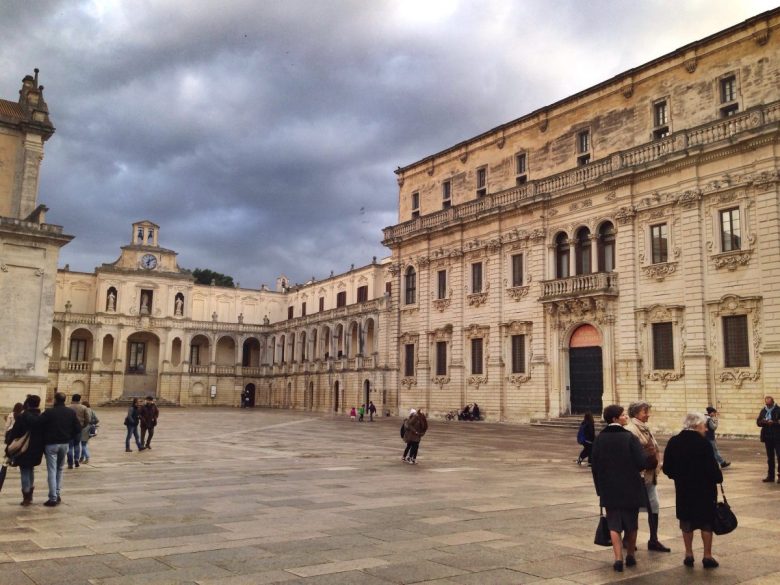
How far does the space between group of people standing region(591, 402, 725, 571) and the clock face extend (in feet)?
229

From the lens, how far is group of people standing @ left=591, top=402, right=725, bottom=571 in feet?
22.7

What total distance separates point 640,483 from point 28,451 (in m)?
8.59

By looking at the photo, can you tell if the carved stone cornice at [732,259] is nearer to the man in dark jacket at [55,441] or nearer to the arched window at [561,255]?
the arched window at [561,255]

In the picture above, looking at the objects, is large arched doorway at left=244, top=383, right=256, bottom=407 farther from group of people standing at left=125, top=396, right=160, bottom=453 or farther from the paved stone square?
the paved stone square

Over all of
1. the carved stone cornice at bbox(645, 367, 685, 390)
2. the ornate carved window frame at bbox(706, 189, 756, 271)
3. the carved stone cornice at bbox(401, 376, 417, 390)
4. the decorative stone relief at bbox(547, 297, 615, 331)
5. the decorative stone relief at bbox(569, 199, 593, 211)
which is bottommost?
the carved stone cornice at bbox(401, 376, 417, 390)

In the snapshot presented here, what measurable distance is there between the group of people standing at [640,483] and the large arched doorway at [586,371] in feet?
90.2

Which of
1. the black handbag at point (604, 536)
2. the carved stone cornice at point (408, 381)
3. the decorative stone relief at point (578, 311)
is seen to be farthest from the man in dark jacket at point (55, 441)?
the carved stone cornice at point (408, 381)

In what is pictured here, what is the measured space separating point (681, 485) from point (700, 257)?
975 inches

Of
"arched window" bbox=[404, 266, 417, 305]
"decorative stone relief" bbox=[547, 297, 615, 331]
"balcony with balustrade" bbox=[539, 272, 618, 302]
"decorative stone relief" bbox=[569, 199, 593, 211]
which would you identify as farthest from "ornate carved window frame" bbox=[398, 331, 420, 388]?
"decorative stone relief" bbox=[569, 199, 593, 211]

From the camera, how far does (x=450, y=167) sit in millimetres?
46625

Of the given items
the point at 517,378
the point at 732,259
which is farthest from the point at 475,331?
the point at 732,259

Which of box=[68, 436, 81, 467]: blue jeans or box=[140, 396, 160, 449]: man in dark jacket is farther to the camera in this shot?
box=[140, 396, 160, 449]: man in dark jacket

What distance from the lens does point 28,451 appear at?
33.6 ft

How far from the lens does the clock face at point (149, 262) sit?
71.4 metres
